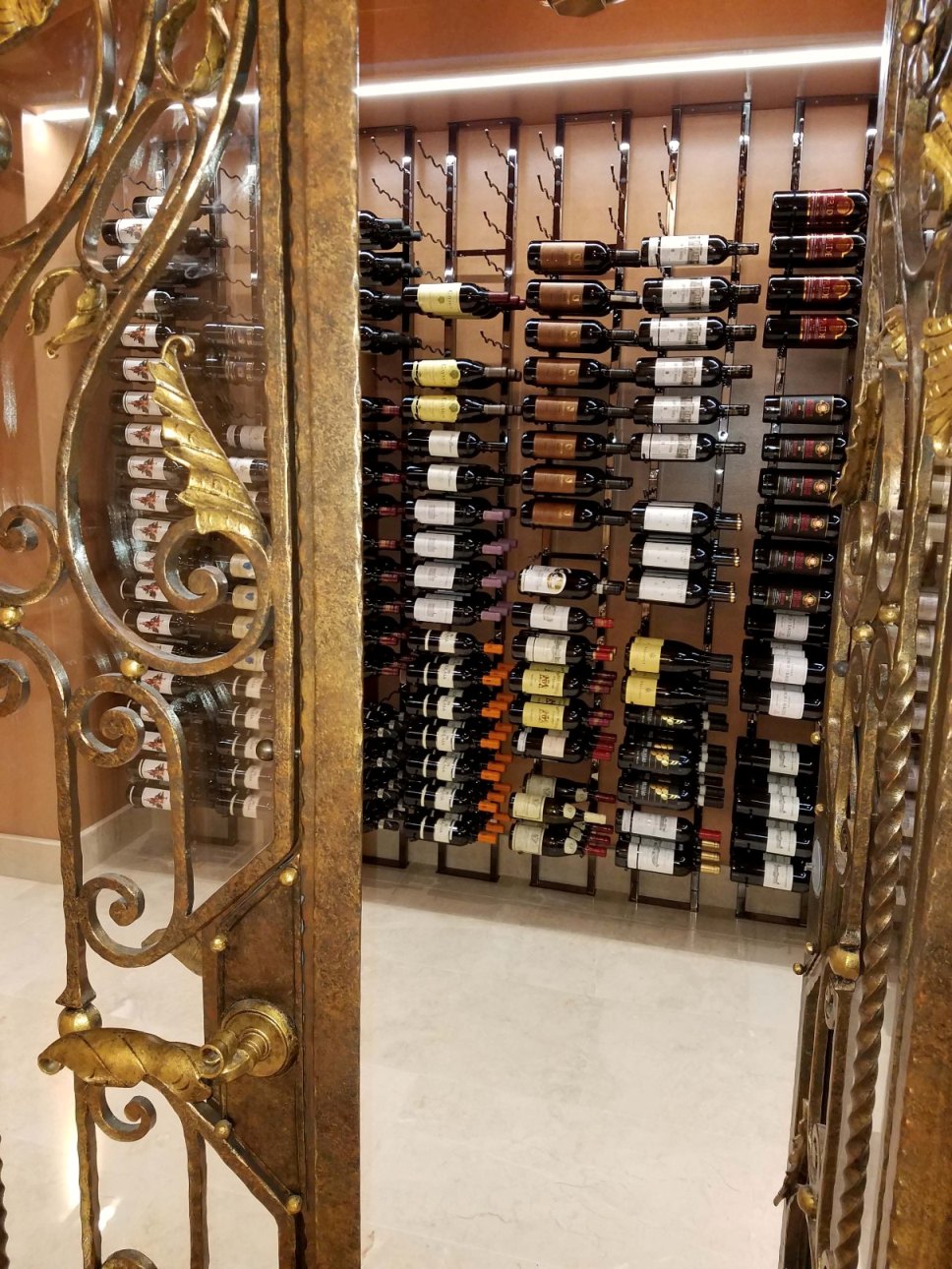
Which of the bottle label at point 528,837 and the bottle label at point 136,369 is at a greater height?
the bottle label at point 136,369

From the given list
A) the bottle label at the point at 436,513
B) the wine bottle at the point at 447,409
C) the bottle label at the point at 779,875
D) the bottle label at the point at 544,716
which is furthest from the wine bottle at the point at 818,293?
the bottle label at the point at 779,875

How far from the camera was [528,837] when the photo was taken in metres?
2.99

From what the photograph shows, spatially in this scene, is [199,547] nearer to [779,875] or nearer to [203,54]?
[203,54]

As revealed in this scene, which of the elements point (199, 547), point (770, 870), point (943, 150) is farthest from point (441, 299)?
point (943, 150)

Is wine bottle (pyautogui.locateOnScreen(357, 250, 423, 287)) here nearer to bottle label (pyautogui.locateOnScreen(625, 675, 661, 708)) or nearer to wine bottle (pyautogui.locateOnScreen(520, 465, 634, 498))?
wine bottle (pyautogui.locateOnScreen(520, 465, 634, 498))

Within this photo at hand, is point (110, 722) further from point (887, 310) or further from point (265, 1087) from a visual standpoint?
point (887, 310)

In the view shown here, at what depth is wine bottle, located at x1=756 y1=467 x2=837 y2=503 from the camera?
255 centimetres

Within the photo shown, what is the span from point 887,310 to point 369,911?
2633 mm

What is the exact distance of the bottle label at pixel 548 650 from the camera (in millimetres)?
2811

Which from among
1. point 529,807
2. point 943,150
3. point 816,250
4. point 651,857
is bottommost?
point 651,857

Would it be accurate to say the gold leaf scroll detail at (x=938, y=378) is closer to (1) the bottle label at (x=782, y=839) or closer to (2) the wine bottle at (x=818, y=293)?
(2) the wine bottle at (x=818, y=293)

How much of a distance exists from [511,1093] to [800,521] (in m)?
1.65

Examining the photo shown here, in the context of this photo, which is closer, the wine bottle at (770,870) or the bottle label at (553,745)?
the wine bottle at (770,870)

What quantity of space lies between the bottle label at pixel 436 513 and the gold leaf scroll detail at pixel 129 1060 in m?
2.12
